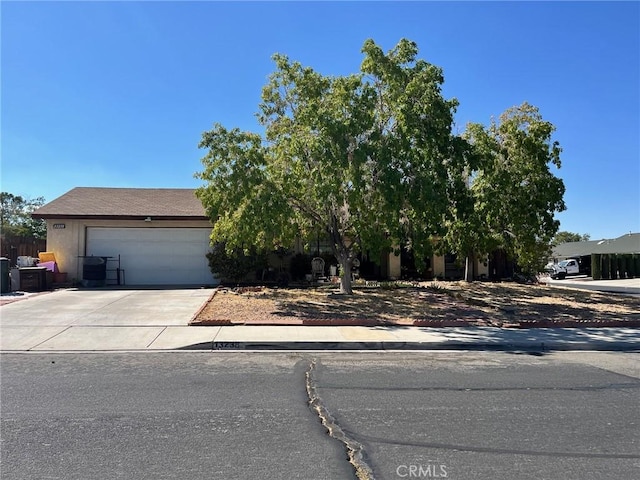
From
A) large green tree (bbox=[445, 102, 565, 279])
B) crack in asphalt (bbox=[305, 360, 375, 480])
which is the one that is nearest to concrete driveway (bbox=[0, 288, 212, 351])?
crack in asphalt (bbox=[305, 360, 375, 480])

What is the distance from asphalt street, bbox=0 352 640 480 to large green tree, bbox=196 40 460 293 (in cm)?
542

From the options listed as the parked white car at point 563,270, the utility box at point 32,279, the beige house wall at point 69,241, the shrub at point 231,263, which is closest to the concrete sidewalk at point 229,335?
the utility box at point 32,279

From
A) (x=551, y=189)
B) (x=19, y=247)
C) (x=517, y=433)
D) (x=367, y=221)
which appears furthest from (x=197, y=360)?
(x=19, y=247)

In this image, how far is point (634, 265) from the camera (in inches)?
1721

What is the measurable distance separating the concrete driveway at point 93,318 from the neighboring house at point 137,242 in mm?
3658

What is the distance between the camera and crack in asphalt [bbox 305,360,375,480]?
167 inches

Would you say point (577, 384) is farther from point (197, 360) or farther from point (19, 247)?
point (19, 247)

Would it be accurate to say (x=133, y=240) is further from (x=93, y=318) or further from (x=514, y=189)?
(x=514, y=189)

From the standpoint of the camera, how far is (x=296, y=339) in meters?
10.5

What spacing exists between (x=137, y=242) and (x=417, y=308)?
41.7 ft

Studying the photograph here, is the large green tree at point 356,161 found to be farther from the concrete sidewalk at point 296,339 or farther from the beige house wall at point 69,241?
the beige house wall at point 69,241

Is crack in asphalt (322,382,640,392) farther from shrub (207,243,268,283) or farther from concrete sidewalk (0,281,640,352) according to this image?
shrub (207,243,268,283)

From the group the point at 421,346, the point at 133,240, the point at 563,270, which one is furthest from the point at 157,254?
the point at 563,270

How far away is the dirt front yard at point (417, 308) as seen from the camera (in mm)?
12680
